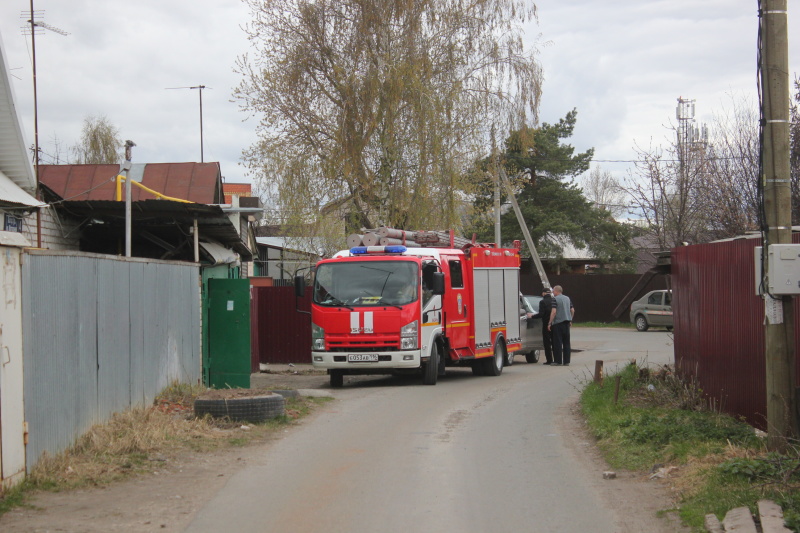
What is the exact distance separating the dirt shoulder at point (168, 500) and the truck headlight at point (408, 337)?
6.17 m

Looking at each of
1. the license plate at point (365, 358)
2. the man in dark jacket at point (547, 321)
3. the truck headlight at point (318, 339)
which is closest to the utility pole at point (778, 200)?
the license plate at point (365, 358)

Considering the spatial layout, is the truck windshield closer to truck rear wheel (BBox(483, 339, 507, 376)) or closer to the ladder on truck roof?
the ladder on truck roof

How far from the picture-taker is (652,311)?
36.1 m

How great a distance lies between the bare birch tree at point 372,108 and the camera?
80.4ft

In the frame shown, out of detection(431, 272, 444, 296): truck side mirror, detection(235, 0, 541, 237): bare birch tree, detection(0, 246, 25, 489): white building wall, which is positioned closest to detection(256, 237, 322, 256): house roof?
detection(235, 0, 541, 237): bare birch tree

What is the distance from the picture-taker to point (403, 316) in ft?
51.6

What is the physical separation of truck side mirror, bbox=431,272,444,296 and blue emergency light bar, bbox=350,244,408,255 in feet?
2.99

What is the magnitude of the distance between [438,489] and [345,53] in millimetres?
19004

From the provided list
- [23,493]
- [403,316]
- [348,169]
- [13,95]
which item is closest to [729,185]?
[348,169]

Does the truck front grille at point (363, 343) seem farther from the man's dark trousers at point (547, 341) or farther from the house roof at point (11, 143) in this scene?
the man's dark trousers at point (547, 341)

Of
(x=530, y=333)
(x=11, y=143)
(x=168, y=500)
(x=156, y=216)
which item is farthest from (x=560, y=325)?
(x=168, y=500)

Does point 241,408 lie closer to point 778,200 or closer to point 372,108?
point 778,200

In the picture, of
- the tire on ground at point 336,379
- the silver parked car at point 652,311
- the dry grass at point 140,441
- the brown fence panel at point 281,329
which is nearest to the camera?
the dry grass at point 140,441

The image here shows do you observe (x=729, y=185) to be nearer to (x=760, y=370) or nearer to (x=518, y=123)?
(x=518, y=123)
